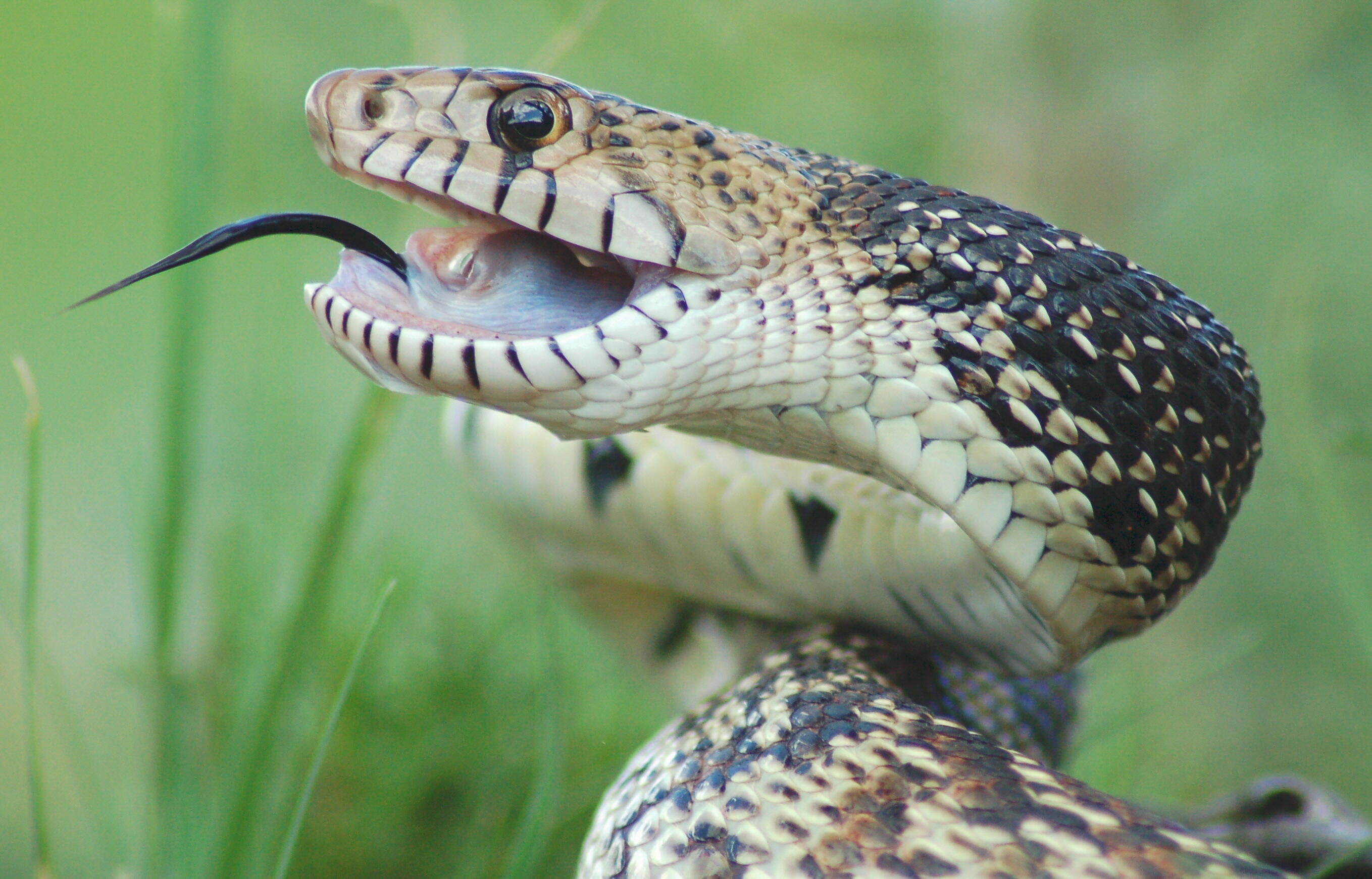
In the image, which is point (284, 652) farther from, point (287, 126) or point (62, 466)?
point (62, 466)

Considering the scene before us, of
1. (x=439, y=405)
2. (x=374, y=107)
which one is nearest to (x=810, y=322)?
(x=374, y=107)

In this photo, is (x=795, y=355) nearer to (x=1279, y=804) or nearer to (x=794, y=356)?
(x=794, y=356)

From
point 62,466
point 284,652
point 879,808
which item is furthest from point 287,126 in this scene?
point 879,808

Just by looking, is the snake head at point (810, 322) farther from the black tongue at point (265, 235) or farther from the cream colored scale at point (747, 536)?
the cream colored scale at point (747, 536)

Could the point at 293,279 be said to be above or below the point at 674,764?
below

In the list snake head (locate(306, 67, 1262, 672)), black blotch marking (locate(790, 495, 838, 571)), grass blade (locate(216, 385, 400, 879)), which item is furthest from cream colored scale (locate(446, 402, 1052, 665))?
grass blade (locate(216, 385, 400, 879))

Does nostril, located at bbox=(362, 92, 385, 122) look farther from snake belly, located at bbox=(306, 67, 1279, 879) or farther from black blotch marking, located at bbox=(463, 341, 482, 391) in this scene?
black blotch marking, located at bbox=(463, 341, 482, 391)

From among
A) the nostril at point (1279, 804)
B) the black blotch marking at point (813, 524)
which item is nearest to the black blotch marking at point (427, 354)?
the black blotch marking at point (813, 524)
